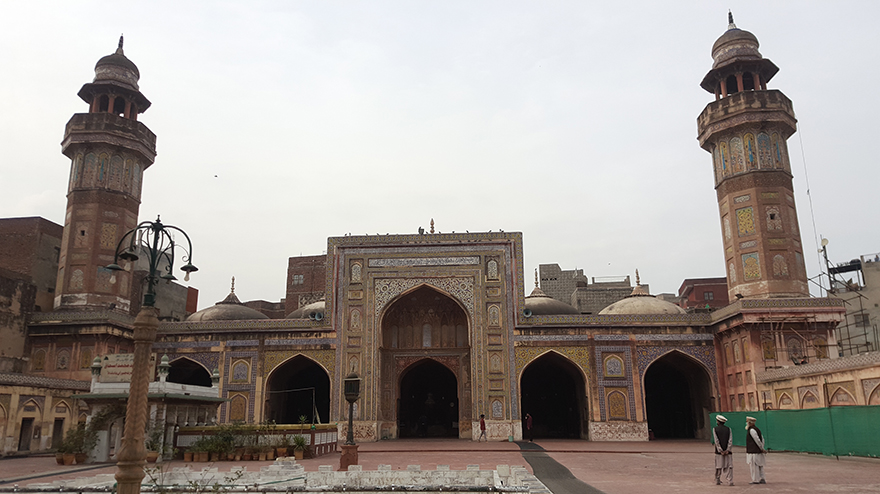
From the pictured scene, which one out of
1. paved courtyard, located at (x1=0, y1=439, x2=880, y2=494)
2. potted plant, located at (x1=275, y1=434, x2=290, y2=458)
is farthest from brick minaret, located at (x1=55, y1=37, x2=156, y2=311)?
potted plant, located at (x1=275, y1=434, x2=290, y2=458)

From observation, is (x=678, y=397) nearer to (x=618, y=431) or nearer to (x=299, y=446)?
(x=618, y=431)

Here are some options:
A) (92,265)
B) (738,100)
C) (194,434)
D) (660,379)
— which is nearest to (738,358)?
(660,379)

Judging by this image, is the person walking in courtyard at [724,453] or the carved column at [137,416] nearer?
the carved column at [137,416]

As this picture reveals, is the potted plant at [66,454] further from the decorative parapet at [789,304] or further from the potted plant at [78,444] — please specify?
the decorative parapet at [789,304]

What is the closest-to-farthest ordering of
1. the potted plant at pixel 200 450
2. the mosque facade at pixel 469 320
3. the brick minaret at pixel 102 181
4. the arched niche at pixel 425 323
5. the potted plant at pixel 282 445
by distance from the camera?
the potted plant at pixel 200 450 → the potted plant at pixel 282 445 → the mosque facade at pixel 469 320 → the brick minaret at pixel 102 181 → the arched niche at pixel 425 323

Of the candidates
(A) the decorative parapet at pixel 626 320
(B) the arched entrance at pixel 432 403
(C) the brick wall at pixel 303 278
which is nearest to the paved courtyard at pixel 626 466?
(A) the decorative parapet at pixel 626 320

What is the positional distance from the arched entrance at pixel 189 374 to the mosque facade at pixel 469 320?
10cm

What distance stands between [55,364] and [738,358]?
24320 mm

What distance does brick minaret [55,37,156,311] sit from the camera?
25422 mm

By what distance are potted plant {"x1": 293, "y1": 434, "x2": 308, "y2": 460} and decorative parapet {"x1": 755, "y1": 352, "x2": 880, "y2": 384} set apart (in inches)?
548

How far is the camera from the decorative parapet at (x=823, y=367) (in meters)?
16.5

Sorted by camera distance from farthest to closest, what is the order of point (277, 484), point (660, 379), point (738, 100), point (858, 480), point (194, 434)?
1. point (660, 379)
2. point (738, 100)
3. point (194, 434)
4. point (858, 480)
5. point (277, 484)

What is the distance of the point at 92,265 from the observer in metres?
25.4

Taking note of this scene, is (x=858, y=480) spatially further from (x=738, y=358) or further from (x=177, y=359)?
(x=177, y=359)
